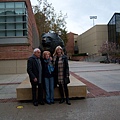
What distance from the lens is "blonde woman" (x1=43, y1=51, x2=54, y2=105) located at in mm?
6234

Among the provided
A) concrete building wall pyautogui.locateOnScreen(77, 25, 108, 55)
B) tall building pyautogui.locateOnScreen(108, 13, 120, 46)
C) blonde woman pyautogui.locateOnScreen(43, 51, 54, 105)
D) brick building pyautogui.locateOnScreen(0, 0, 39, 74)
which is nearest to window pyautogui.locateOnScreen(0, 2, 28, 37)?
brick building pyautogui.locateOnScreen(0, 0, 39, 74)

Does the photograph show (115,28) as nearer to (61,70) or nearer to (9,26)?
(9,26)

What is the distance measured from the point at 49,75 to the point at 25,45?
10.9 m

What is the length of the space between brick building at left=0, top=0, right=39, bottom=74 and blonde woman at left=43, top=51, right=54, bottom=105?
10495 mm

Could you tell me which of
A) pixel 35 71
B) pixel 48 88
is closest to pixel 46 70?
pixel 35 71

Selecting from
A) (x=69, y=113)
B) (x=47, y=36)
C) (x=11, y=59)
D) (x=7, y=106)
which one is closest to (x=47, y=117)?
(x=69, y=113)

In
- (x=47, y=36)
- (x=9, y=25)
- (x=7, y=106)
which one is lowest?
(x=7, y=106)

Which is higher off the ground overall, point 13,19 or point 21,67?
point 13,19

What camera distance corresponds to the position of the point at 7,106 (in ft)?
20.2

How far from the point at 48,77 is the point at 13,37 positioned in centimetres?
1133

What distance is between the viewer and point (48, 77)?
6.25 metres

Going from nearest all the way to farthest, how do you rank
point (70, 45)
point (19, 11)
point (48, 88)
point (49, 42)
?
1. point (48, 88)
2. point (49, 42)
3. point (19, 11)
4. point (70, 45)

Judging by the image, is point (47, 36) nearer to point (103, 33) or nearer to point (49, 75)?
point (49, 75)

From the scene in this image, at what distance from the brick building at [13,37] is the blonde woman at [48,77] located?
413 inches
